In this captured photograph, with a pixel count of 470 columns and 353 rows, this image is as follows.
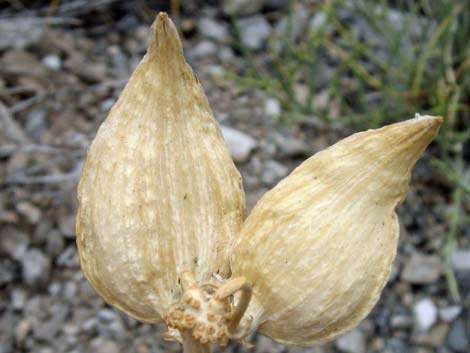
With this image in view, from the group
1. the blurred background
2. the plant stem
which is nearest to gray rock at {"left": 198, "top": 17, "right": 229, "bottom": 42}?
the blurred background

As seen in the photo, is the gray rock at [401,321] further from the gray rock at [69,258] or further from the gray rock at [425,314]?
the gray rock at [69,258]

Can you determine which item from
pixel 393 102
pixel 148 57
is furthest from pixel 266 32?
pixel 148 57

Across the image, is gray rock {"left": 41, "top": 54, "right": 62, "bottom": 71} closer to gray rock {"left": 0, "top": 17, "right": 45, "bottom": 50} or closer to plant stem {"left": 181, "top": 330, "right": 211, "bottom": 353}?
gray rock {"left": 0, "top": 17, "right": 45, "bottom": 50}

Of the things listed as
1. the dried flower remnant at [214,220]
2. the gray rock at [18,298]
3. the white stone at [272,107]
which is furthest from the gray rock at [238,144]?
the dried flower remnant at [214,220]

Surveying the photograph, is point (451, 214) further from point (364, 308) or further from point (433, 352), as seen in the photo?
point (364, 308)

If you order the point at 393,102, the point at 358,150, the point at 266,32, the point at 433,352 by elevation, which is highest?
the point at 358,150

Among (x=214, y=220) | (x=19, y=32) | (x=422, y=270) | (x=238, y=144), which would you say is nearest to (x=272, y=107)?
(x=238, y=144)

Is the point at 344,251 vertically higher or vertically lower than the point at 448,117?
higher
